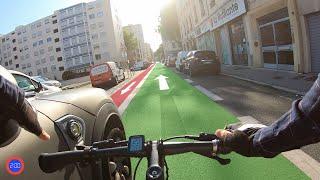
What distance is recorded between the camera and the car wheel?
263 cm

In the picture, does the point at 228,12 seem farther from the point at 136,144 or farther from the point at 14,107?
the point at 14,107

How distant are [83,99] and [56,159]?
105 cm

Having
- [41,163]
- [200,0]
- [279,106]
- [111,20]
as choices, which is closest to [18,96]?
[41,163]

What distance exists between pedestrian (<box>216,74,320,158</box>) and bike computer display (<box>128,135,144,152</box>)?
0.41 meters

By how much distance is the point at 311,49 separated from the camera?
15500 millimetres

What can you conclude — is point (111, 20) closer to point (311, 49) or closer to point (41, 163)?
point (311, 49)

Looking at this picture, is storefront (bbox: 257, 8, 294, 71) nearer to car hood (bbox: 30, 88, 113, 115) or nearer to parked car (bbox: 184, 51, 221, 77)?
parked car (bbox: 184, 51, 221, 77)

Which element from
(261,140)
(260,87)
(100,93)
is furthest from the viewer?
(260,87)

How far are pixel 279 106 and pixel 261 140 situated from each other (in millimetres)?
8097

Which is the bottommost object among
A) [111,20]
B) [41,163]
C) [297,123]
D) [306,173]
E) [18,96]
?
[306,173]

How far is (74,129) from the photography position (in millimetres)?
2537

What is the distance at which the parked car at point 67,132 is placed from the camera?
1.90 metres

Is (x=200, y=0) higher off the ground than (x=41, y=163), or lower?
higher

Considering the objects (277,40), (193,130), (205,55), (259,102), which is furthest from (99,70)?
(193,130)
